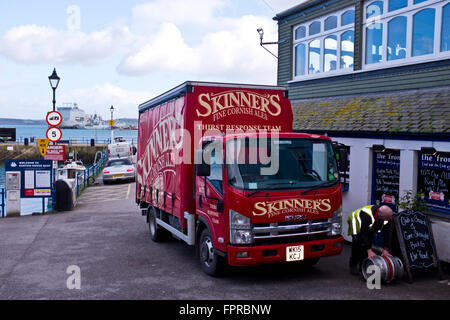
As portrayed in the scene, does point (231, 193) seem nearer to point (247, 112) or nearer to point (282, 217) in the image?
point (282, 217)

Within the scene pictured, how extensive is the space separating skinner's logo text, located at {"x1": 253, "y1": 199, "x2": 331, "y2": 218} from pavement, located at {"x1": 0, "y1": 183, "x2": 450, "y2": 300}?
1297mm

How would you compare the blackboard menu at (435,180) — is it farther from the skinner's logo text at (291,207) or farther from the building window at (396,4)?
the building window at (396,4)

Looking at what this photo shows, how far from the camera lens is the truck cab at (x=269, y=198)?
7.51 m

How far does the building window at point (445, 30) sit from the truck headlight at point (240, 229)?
266 inches

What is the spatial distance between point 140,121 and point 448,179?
27.0 ft

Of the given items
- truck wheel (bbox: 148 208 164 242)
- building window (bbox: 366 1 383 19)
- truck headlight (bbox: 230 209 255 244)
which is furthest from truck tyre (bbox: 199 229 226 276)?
building window (bbox: 366 1 383 19)

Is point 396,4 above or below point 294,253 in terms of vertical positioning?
above

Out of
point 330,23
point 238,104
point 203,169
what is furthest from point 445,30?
point 203,169

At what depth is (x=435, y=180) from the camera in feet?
31.2

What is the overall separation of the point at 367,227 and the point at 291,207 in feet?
5.14

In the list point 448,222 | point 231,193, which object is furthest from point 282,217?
point 448,222

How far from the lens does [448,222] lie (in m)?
9.16

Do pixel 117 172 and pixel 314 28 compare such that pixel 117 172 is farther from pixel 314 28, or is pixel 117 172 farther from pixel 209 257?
pixel 209 257

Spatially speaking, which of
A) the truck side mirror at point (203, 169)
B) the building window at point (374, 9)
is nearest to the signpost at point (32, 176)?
the truck side mirror at point (203, 169)
